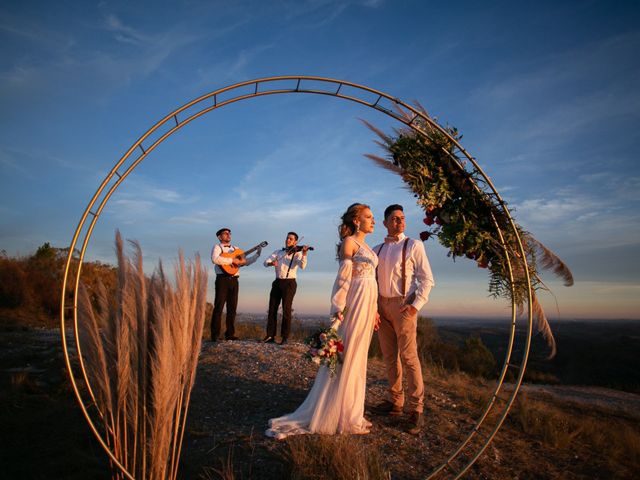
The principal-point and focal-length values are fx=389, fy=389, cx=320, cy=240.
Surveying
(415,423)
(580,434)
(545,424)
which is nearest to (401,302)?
(415,423)

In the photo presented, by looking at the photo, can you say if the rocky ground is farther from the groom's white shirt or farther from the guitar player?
the groom's white shirt

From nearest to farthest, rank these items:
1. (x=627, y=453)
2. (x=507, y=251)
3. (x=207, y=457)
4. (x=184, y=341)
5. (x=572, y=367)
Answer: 1. (x=184, y=341)
2. (x=207, y=457)
3. (x=507, y=251)
4. (x=627, y=453)
5. (x=572, y=367)

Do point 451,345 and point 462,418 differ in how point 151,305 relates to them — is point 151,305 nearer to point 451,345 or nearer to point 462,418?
point 462,418

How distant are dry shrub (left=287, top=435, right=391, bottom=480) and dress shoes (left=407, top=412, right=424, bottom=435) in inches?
35.6

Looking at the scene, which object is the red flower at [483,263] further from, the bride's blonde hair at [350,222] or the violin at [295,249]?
the violin at [295,249]

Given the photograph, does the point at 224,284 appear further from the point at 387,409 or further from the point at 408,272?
the point at 408,272

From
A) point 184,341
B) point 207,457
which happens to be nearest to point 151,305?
point 184,341

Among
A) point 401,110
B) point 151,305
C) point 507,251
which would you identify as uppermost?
point 401,110

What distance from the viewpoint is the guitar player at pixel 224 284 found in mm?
9633

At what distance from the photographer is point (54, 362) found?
7879mm

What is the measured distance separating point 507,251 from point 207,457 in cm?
426

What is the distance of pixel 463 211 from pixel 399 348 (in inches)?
75.5

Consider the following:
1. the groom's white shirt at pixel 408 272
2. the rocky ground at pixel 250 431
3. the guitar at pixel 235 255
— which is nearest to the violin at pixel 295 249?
the guitar at pixel 235 255

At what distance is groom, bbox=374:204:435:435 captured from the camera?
4938 millimetres
